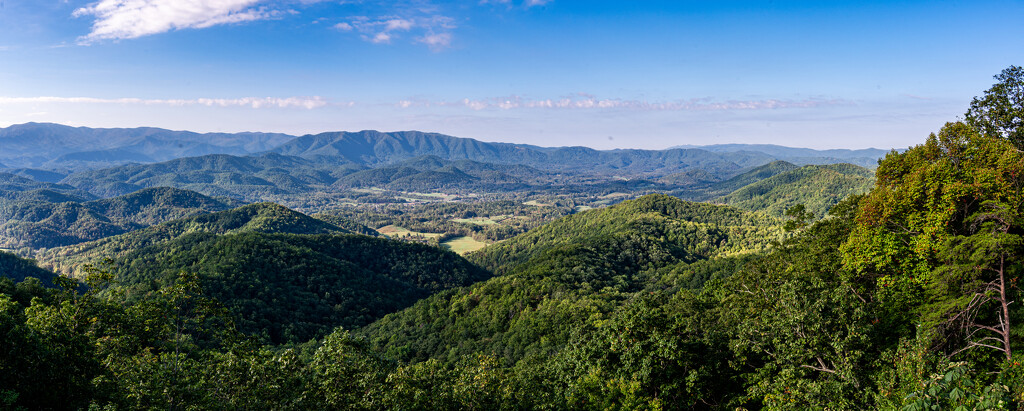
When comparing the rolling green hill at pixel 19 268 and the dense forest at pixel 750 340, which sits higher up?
the dense forest at pixel 750 340

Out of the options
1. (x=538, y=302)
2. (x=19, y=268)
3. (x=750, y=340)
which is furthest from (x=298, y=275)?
(x=750, y=340)

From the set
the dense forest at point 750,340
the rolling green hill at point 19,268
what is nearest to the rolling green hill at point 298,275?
the rolling green hill at point 19,268

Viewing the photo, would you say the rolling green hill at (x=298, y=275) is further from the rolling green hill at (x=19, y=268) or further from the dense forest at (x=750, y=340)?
the dense forest at (x=750, y=340)

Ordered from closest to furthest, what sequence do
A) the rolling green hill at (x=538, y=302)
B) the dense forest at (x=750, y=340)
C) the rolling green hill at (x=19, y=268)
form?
1. the dense forest at (x=750, y=340)
2. the rolling green hill at (x=538, y=302)
3. the rolling green hill at (x=19, y=268)

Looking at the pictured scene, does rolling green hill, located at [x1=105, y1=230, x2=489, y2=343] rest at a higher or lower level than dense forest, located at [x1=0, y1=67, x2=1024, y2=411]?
lower

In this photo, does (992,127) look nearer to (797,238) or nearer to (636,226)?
(797,238)

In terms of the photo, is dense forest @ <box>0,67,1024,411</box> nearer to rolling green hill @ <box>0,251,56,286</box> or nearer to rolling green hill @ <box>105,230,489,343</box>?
rolling green hill @ <box>105,230,489,343</box>

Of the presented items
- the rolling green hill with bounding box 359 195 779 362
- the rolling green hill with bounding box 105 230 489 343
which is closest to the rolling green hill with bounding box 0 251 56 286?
the rolling green hill with bounding box 105 230 489 343

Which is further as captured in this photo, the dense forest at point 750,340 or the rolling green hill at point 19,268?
the rolling green hill at point 19,268

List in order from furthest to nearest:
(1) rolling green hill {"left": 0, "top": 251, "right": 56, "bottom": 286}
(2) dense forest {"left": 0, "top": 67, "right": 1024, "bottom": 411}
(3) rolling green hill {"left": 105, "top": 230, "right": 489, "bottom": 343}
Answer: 1. (1) rolling green hill {"left": 0, "top": 251, "right": 56, "bottom": 286}
2. (3) rolling green hill {"left": 105, "top": 230, "right": 489, "bottom": 343}
3. (2) dense forest {"left": 0, "top": 67, "right": 1024, "bottom": 411}

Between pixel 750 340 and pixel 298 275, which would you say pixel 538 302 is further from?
pixel 298 275

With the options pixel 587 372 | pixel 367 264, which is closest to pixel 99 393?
pixel 587 372

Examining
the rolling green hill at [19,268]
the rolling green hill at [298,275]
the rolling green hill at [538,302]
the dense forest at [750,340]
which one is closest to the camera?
the dense forest at [750,340]
